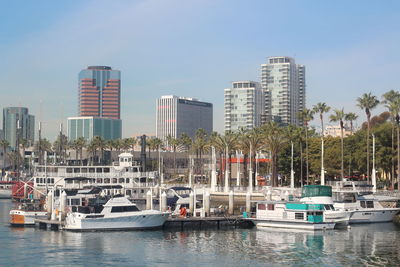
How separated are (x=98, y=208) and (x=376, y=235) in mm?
Answer: 32546

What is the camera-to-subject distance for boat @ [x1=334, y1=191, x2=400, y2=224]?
83.7 metres

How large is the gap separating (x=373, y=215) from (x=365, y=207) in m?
1.51

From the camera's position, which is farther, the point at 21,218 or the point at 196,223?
the point at 21,218

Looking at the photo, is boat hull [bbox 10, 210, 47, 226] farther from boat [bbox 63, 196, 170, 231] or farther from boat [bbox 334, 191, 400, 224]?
boat [bbox 334, 191, 400, 224]

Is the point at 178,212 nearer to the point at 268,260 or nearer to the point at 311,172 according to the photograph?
the point at 268,260

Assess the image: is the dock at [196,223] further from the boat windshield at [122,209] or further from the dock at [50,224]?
the boat windshield at [122,209]

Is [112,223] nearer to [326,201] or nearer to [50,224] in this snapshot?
[50,224]

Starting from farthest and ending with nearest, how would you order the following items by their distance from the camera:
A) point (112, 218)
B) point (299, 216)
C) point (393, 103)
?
point (393, 103) < point (299, 216) < point (112, 218)

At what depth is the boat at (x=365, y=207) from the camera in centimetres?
8371

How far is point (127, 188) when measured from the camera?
118750 mm

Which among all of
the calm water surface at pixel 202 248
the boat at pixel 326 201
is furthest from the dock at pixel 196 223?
the boat at pixel 326 201

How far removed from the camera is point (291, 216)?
76688mm

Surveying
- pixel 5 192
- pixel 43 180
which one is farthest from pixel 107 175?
pixel 5 192

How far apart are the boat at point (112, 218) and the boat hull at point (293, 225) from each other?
42.8 ft
